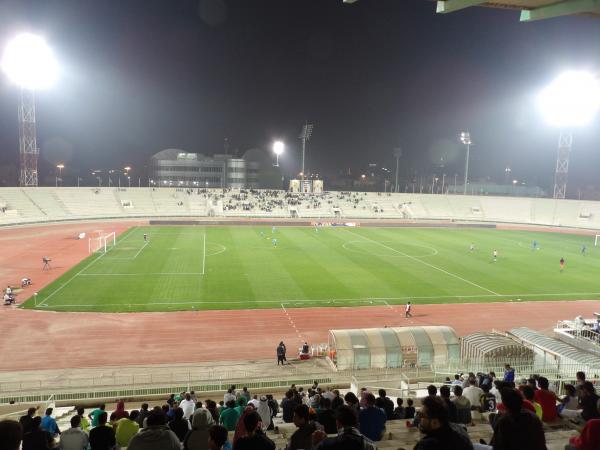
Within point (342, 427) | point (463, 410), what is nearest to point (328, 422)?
point (342, 427)

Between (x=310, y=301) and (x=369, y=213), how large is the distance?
6669 centimetres

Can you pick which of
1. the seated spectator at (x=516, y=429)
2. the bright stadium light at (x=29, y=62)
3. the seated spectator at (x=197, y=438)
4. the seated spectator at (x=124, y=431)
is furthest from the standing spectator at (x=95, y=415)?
the bright stadium light at (x=29, y=62)

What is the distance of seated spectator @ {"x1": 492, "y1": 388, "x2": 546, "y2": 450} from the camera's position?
4.81 m

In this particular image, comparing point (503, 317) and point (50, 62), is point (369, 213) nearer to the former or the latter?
point (50, 62)

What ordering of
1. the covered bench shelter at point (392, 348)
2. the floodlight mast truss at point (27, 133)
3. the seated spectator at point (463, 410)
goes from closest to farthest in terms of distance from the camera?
the seated spectator at point (463, 410) < the covered bench shelter at point (392, 348) < the floodlight mast truss at point (27, 133)

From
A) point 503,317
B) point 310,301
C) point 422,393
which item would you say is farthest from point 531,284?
point 422,393

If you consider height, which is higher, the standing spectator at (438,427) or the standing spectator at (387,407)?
the standing spectator at (438,427)

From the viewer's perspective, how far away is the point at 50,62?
60.2 metres

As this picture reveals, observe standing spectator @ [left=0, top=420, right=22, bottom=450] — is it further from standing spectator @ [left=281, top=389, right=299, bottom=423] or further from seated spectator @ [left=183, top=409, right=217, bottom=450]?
standing spectator @ [left=281, top=389, right=299, bottom=423]

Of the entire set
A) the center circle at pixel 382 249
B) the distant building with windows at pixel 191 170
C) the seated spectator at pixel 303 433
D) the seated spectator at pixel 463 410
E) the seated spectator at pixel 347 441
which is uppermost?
the distant building with windows at pixel 191 170

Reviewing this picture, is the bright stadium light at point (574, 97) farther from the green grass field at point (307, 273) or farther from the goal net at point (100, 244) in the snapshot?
the goal net at point (100, 244)

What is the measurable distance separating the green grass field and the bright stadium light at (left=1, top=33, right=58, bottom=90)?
80.1 feet

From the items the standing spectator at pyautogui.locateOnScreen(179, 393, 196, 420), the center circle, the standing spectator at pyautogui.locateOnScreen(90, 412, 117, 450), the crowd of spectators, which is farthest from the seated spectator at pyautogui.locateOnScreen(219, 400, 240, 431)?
the center circle

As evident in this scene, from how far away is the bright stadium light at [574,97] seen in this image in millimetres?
67312
